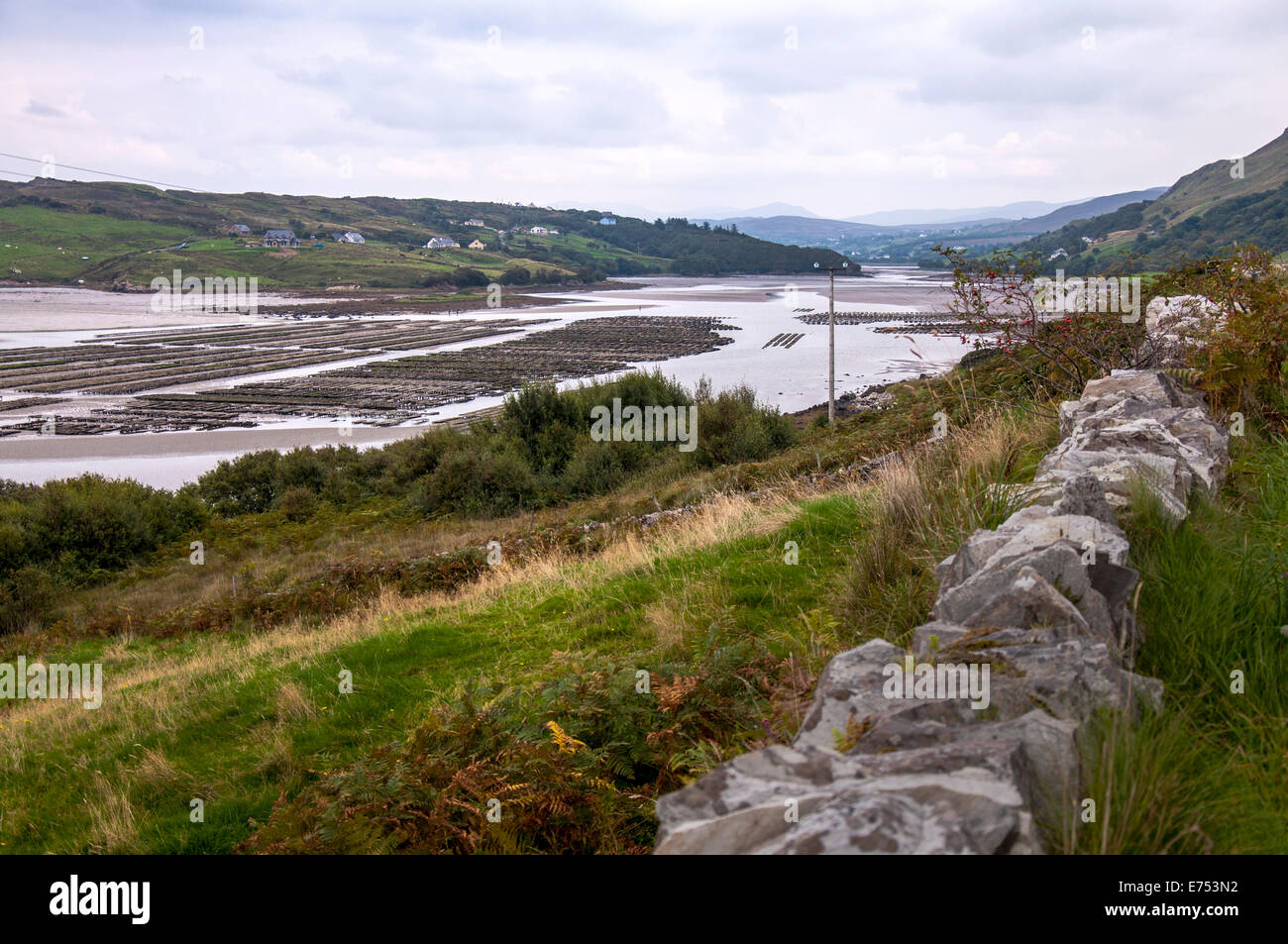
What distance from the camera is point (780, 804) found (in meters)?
2.03

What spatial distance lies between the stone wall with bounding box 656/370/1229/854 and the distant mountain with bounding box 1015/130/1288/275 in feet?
48.7

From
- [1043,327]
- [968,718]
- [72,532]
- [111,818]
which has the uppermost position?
[1043,327]

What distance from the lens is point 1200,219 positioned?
83688mm

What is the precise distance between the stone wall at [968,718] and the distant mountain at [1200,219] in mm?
14832

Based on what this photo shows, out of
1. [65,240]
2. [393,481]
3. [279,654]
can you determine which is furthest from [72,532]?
[65,240]

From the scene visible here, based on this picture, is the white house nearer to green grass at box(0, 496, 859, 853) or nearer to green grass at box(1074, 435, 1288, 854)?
green grass at box(0, 496, 859, 853)

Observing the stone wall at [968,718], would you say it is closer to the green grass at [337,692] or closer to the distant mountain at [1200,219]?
the green grass at [337,692]

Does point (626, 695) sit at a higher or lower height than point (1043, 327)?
lower

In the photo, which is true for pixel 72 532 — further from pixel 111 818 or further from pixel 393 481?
pixel 111 818

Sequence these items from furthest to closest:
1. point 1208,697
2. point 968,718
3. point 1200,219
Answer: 1. point 1200,219
2. point 1208,697
3. point 968,718

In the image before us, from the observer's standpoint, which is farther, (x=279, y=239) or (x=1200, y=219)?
(x=279, y=239)

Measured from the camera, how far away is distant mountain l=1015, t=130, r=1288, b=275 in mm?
60409

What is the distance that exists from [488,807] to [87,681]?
1037 centimetres

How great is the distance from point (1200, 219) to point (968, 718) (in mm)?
102896
